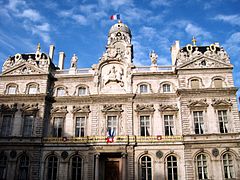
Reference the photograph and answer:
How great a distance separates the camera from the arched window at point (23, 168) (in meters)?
33.8

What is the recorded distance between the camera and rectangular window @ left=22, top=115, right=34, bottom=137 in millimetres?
35531

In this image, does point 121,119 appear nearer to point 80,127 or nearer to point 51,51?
point 80,127

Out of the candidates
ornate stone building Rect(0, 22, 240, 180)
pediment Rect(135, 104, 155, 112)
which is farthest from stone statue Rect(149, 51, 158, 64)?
pediment Rect(135, 104, 155, 112)

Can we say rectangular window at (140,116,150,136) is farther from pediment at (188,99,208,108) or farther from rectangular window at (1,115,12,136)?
rectangular window at (1,115,12,136)

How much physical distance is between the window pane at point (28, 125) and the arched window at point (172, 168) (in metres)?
18.2

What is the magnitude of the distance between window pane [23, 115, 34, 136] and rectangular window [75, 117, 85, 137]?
19.6ft

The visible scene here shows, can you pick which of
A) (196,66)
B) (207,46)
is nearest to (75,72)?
(196,66)

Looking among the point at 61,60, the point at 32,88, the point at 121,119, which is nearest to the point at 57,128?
the point at 32,88

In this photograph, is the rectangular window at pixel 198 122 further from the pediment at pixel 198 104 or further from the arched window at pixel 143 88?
the arched window at pixel 143 88

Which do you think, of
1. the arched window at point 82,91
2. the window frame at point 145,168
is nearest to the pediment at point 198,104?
the window frame at point 145,168

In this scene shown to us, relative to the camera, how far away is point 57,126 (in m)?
36.4

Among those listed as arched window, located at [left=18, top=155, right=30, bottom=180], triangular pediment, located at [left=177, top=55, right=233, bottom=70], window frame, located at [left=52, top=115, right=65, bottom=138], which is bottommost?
arched window, located at [left=18, top=155, right=30, bottom=180]

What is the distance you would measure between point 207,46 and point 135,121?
15.4 meters

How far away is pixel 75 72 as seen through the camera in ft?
129
